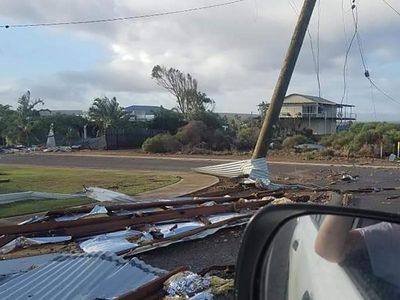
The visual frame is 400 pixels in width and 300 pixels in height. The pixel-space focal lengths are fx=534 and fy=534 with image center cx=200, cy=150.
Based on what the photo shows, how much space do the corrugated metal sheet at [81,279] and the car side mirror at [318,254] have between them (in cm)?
352

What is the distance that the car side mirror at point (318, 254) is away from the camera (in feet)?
5.65

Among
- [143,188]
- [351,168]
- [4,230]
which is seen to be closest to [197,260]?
[4,230]

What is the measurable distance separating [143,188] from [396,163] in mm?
17252

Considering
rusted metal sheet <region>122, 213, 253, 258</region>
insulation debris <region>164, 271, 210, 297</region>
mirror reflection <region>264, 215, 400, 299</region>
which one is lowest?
rusted metal sheet <region>122, 213, 253, 258</region>

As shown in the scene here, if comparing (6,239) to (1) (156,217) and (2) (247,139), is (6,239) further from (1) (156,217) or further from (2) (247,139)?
(2) (247,139)

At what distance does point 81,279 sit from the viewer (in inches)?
219

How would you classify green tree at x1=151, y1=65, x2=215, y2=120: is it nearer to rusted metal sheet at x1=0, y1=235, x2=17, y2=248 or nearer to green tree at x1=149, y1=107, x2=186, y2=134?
green tree at x1=149, y1=107, x2=186, y2=134

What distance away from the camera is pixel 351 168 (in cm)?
2492

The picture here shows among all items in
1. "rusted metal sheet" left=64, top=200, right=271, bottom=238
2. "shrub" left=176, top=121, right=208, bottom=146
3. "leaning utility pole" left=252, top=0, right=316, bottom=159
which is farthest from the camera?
"shrub" left=176, top=121, right=208, bottom=146

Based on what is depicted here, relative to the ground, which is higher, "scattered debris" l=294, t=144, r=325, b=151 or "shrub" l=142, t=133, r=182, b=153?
"shrub" l=142, t=133, r=182, b=153

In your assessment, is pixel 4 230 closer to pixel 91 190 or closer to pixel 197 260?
pixel 197 260

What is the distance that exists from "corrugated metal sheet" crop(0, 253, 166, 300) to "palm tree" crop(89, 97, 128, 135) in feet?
166

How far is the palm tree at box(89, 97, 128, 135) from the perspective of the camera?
56.7 m

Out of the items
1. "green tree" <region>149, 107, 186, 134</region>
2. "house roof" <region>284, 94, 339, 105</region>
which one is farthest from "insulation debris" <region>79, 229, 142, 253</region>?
"house roof" <region>284, 94, 339, 105</region>
